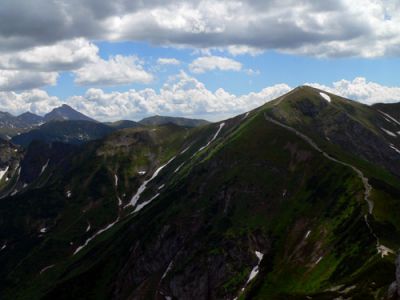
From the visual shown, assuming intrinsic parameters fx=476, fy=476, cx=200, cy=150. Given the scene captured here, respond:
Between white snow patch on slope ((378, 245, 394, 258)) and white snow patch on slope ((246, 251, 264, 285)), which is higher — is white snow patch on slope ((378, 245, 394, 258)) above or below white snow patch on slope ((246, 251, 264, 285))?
above

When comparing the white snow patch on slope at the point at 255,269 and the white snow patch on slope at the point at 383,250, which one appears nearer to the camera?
the white snow patch on slope at the point at 383,250

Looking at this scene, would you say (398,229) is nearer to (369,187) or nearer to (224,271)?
(369,187)

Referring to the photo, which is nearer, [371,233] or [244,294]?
[371,233]

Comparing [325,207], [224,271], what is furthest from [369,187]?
[224,271]

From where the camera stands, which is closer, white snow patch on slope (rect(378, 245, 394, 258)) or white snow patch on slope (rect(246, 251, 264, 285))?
white snow patch on slope (rect(378, 245, 394, 258))

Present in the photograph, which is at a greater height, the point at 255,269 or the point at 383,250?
the point at 383,250

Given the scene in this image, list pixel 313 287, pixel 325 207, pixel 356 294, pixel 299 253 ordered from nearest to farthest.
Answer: pixel 356 294, pixel 313 287, pixel 299 253, pixel 325 207

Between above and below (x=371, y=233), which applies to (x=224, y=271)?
below

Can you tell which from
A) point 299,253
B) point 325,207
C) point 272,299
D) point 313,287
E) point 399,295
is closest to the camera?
point 399,295

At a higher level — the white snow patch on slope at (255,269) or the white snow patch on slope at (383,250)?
the white snow patch on slope at (383,250)

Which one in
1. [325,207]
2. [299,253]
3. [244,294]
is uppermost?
[325,207]

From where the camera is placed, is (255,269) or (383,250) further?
(255,269)
